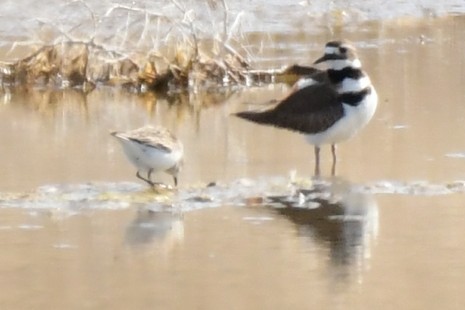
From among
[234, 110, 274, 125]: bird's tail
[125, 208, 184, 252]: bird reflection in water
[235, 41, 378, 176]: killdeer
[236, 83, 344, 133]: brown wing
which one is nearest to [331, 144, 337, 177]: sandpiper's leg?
→ [235, 41, 378, 176]: killdeer

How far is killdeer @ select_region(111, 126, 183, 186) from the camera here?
8.92 meters

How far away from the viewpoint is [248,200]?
8609 millimetres

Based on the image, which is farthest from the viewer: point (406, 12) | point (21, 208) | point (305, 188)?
point (406, 12)

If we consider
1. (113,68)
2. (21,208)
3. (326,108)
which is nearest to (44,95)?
(113,68)

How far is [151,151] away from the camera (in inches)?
352

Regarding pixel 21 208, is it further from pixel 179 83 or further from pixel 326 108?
pixel 179 83

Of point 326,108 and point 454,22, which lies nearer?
point 326,108

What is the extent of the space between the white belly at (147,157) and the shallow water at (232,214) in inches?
6.9

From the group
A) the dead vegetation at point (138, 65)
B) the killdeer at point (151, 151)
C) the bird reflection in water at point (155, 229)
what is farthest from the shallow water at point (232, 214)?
the dead vegetation at point (138, 65)

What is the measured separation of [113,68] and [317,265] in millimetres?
7566

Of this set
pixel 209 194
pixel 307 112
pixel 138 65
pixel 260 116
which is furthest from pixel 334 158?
pixel 138 65

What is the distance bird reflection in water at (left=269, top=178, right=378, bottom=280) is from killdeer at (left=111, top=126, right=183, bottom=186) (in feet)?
2.62

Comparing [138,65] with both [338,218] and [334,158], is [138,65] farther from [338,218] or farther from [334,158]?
[338,218]

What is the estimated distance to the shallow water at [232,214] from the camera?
6.65m
